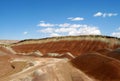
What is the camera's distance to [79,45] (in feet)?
428

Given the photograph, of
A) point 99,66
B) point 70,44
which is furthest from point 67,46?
point 99,66

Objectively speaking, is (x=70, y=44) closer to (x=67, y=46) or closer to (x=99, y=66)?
(x=67, y=46)

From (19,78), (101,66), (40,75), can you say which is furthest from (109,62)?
(19,78)

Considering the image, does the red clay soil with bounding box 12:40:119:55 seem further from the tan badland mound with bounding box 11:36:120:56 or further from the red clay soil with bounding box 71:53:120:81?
the red clay soil with bounding box 71:53:120:81

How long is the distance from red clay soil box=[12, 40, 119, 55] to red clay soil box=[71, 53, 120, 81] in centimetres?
7096

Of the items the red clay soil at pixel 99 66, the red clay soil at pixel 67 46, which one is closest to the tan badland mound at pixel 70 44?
the red clay soil at pixel 67 46

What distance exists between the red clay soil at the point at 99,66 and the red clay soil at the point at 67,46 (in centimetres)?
7096

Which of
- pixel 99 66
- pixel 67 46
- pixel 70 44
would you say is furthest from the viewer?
pixel 70 44

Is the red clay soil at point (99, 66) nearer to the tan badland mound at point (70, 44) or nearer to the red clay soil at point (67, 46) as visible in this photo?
the tan badland mound at point (70, 44)

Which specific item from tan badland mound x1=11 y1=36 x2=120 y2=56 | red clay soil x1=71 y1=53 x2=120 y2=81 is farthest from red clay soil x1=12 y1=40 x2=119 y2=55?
red clay soil x1=71 y1=53 x2=120 y2=81

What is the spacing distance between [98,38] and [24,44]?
46251 mm

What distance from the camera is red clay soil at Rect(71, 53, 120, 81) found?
135 feet

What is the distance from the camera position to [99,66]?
44312 mm

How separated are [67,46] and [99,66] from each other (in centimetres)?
9037
